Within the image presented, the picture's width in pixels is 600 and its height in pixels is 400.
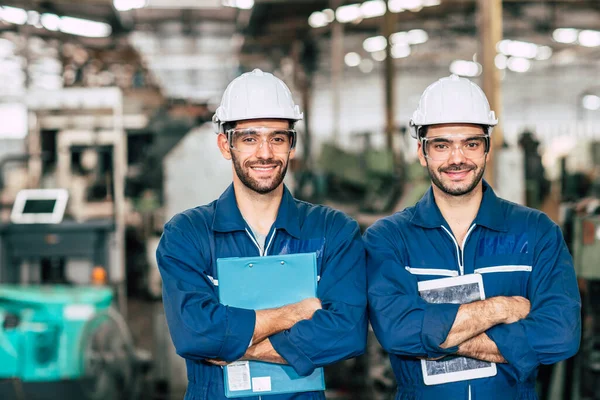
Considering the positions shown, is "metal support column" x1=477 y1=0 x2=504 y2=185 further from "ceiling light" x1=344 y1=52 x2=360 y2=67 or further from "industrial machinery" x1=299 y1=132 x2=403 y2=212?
"ceiling light" x1=344 y1=52 x2=360 y2=67

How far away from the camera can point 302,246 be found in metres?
1.90

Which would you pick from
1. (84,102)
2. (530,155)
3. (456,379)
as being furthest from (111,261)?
(530,155)

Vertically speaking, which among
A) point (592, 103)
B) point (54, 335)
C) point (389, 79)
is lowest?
point (54, 335)

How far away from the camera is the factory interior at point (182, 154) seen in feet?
11.4

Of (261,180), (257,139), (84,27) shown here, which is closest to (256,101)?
(257,139)

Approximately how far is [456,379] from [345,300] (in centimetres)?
35

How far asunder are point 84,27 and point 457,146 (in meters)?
12.8

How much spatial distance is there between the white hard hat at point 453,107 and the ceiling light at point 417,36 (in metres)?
14.1

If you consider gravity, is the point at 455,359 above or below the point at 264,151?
below

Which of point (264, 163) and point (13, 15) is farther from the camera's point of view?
point (13, 15)

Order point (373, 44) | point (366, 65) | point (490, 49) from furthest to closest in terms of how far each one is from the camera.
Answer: point (366, 65), point (373, 44), point (490, 49)

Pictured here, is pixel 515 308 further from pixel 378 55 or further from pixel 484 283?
pixel 378 55

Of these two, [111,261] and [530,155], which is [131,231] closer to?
[111,261]

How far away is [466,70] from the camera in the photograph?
63.7 ft
